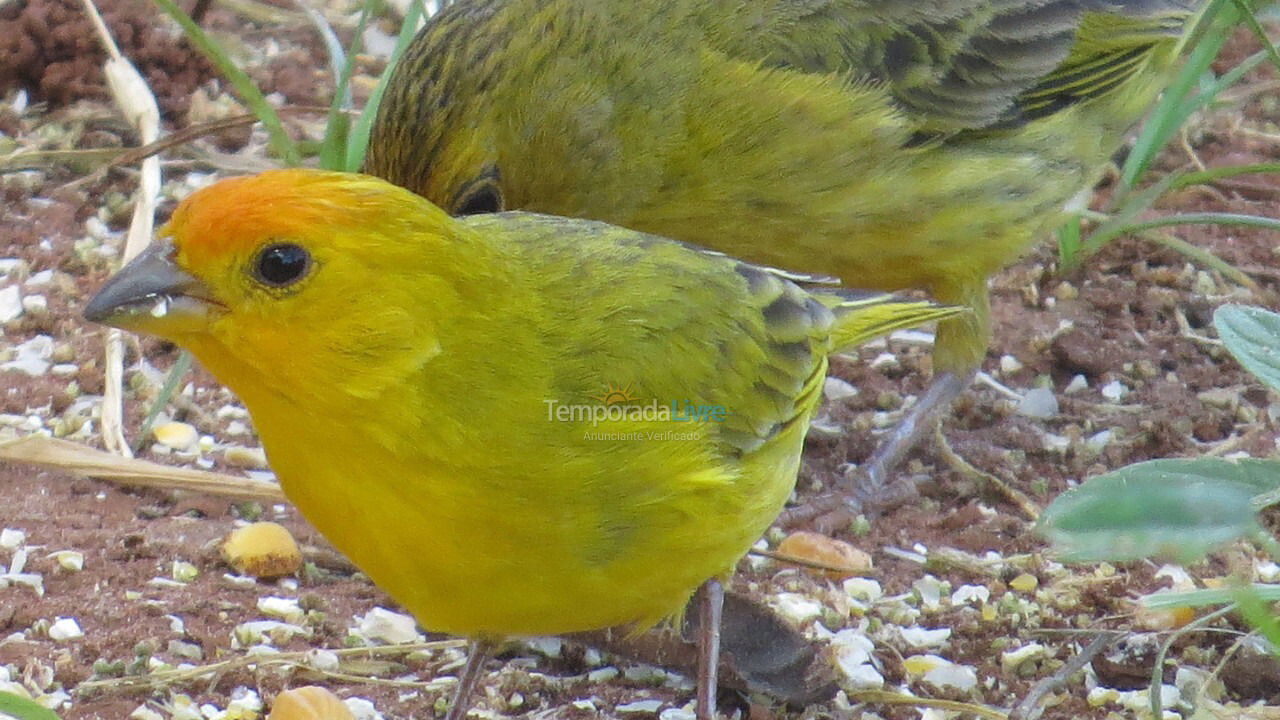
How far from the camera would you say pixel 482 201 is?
11.6ft

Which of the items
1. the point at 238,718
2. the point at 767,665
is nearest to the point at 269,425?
the point at 238,718

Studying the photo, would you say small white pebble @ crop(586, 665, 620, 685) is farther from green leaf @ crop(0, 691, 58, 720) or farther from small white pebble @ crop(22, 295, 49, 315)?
small white pebble @ crop(22, 295, 49, 315)

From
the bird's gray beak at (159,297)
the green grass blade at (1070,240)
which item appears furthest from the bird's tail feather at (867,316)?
the bird's gray beak at (159,297)

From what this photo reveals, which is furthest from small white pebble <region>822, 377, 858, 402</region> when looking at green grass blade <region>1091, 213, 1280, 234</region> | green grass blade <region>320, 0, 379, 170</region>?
green grass blade <region>320, 0, 379, 170</region>

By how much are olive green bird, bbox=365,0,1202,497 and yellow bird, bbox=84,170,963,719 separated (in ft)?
2.32

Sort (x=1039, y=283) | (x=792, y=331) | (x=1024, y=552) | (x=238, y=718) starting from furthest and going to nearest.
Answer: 1. (x=1039, y=283)
2. (x=1024, y=552)
3. (x=792, y=331)
4. (x=238, y=718)

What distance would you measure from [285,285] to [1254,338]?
1.37 metres

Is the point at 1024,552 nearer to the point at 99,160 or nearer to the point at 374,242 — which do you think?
the point at 374,242

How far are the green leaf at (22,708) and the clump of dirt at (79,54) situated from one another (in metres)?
2.85

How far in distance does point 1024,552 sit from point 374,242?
1.75 meters

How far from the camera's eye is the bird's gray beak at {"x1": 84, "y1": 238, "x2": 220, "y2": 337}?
7.55 feet

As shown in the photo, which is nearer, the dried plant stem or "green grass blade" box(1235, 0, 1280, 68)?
"green grass blade" box(1235, 0, 1280, 68)

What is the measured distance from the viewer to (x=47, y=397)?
3893 millimetres

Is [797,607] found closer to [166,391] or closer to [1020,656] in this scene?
[1020,656]
